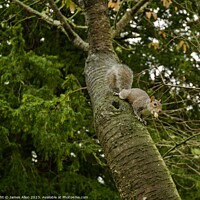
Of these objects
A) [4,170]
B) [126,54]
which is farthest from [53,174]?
[126,54]

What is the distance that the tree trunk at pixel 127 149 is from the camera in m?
1.24

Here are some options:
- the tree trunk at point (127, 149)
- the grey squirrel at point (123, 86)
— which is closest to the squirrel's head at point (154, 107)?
the grey squirrel at point (123, 86)

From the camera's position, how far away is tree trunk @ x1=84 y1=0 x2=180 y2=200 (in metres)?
1.24

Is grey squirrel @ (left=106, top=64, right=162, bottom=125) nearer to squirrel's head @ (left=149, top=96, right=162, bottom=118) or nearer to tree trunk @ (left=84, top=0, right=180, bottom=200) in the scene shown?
tree trunk @ (left=84, top=0, right=180, bottom=200)

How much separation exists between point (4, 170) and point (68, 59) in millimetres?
1564

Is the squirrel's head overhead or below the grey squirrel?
overhead

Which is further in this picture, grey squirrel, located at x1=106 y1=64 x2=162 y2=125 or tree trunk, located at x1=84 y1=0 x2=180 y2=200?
grey squirrel, located at x1=106 y1=64 x2=162 y2=125

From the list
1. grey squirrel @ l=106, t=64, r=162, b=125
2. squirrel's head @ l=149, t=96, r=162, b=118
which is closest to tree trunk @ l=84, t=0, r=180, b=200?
grey squirrel @ l=106, t=64, r=162, b=125

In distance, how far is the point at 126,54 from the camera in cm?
539

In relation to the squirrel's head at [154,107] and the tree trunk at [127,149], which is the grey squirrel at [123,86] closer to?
the tree trunk at [127,149]

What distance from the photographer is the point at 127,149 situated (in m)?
1.35

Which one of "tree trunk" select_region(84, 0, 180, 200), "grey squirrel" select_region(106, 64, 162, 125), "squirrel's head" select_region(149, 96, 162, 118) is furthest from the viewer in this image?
"squirrel's head" select_region(149, 96, 162, 118)

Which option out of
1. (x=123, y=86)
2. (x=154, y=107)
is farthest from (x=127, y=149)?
(x=154, y=107)

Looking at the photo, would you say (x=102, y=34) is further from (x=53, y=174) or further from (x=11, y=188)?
(x=53, y=174)
